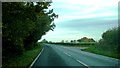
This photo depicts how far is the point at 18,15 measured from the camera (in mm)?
23062

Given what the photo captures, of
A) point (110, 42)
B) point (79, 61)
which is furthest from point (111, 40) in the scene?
point (79, 61)

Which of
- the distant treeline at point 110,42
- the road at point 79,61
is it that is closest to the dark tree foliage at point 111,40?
the distant treeline at point 110,42

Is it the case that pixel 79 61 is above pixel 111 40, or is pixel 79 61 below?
below

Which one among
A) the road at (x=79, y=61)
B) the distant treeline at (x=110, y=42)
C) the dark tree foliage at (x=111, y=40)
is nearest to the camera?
the road at (x=79, y=61)

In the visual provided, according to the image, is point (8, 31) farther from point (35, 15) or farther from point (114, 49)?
point (114, 49)

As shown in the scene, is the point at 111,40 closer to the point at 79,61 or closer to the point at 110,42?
the point at 110,42

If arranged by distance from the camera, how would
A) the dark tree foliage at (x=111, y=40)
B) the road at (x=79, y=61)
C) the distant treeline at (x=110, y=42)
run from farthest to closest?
the dark tree foliage at (x=111, y=40) → the distant treeline at (x=110, y=42) → the road at (x=79, y=61)

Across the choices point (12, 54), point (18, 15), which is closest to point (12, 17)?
point (18, 15)

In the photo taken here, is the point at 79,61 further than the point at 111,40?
No

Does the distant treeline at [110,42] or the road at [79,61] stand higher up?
the distant treeline at [110,42]

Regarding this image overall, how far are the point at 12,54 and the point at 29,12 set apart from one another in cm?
1053

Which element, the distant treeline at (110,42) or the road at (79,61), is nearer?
the road at (79,61)

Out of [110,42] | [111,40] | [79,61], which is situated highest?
[111,40]

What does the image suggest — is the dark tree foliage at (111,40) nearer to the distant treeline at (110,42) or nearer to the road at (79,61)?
the distant treeline at (110,42)
